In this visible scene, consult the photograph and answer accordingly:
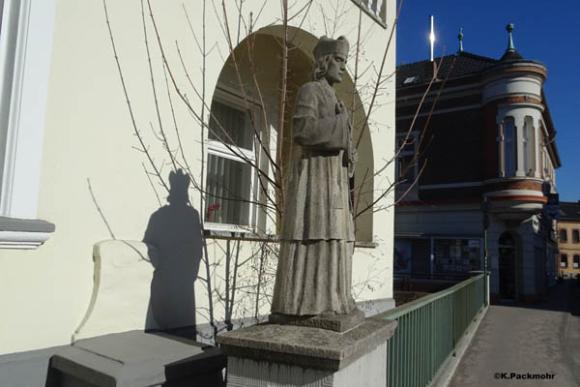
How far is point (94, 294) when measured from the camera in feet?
12.7

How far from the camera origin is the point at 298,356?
2639mm

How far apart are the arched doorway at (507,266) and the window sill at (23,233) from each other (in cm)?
1830

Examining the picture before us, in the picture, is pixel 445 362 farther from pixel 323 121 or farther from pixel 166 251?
pixel 323 121

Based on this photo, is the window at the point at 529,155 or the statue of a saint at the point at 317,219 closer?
the statue of a saint at the point at 317,219

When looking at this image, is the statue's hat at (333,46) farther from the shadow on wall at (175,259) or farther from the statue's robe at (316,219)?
the shadow on wall at (175,259)

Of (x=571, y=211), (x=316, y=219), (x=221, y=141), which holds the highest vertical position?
(x=571, y=211)

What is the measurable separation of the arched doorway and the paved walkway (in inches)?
159

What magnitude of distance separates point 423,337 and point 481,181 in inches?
587

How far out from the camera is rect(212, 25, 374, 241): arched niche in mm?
6973

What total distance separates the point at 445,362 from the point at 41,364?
573 cm

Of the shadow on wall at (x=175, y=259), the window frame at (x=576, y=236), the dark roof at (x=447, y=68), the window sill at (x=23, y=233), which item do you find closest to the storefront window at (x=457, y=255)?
the dark roof at (x=447, y=68)

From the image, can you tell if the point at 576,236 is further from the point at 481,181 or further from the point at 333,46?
the point at 333,46

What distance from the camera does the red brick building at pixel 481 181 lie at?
17.8 m

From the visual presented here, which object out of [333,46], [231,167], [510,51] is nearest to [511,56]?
[510,51]
